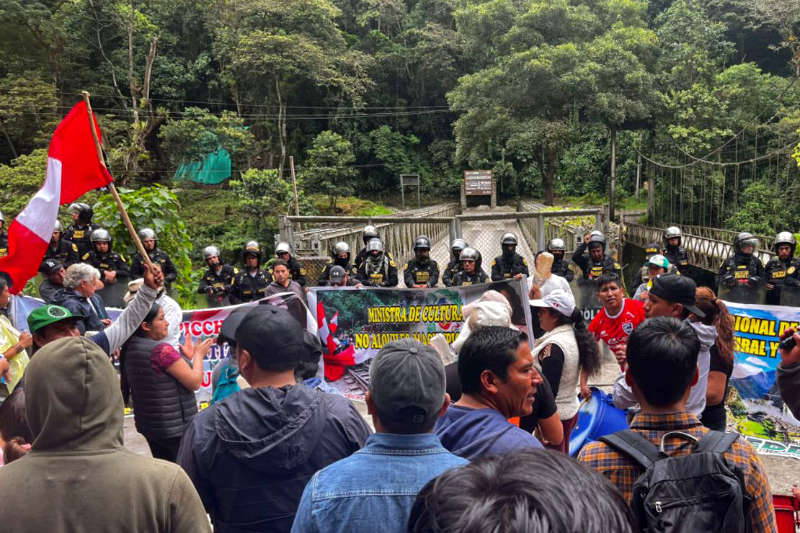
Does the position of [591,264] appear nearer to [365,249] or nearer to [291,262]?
[365,249]

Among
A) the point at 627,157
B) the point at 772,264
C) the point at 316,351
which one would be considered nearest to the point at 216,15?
the point at 627,157

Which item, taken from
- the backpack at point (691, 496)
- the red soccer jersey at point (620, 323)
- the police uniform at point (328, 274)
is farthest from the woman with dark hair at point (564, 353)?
the police uniform at point (328, 274)

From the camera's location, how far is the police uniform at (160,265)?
386 inches

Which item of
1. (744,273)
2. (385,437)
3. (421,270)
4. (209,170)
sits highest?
(209,170)

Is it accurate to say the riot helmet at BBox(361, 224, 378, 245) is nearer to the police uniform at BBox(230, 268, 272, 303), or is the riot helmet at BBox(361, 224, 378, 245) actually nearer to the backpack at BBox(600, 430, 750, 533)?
the police uniform at BBox(230, 268, 272, 303)

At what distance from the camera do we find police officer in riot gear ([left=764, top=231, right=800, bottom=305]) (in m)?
8.95

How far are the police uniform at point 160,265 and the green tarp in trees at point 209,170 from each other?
26262 millimetres

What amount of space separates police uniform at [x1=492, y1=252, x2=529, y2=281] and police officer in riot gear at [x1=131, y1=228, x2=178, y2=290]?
5.18 m

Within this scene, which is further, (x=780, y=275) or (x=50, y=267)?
(x=780, y=275)

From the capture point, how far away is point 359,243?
16734 millimetres

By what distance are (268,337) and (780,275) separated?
9105mm

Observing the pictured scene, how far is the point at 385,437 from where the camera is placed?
1850 mm

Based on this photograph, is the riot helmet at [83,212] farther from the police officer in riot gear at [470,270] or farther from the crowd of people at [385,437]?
the crowd of people at [385,437]

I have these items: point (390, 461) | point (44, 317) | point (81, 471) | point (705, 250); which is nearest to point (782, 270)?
point (390, 461)
